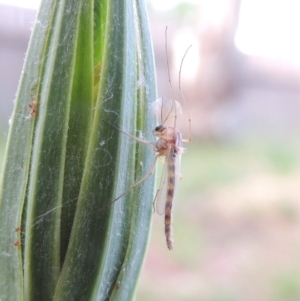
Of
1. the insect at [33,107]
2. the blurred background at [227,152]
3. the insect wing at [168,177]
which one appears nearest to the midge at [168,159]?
the insect wing at [168,177]

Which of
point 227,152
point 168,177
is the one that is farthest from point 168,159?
point 227,152

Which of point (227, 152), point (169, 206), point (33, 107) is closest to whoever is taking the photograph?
point (33, 107)

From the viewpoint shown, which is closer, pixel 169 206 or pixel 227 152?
pixel 169 206

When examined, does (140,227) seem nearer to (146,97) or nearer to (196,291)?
(146,97)

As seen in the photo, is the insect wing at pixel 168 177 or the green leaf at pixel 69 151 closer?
the green leaf at pixel 69 151

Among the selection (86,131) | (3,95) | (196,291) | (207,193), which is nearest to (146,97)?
(86,131)

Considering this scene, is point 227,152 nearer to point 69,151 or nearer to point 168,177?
point 168,177

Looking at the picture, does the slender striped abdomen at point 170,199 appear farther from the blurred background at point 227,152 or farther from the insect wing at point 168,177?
the blurred background at point 227,152

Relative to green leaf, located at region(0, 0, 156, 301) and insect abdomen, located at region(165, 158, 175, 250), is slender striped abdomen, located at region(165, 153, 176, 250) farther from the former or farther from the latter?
green leaf, located at region(0, 0, 156, 301)
